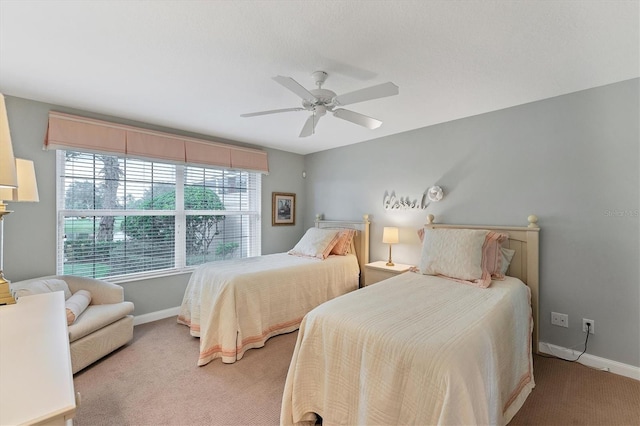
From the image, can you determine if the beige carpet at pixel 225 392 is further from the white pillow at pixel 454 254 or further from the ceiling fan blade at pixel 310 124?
the ceiling fan blade at pixel 310 124

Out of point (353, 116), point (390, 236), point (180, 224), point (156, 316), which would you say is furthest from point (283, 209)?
point (353, 116)

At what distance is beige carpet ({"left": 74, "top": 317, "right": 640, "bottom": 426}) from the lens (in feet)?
5.92

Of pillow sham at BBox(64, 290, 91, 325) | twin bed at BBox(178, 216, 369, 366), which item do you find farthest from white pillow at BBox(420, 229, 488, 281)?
pillow sham at BBox(64, 290, 91, 325)

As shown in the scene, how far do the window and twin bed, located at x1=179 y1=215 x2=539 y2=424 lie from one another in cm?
107

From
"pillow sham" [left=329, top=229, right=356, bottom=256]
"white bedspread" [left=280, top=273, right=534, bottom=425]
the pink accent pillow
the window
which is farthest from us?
"pillow sham" [left=329, top=229, right=356, bottom=256]

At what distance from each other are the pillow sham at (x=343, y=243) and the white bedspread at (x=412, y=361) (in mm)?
1762

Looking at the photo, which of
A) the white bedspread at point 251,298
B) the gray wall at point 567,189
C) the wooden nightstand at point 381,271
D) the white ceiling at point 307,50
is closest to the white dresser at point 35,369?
the white bedspread at point 251,298

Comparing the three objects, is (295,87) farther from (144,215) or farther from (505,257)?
(144,215)

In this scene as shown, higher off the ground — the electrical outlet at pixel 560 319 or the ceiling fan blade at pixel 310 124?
the ceiling fan blade at pixel 310 124

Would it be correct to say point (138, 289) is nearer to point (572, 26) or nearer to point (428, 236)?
point (428, 236)

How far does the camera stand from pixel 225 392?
6.77 feet

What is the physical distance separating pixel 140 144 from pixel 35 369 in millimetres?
3028

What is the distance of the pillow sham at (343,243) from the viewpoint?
3857mm

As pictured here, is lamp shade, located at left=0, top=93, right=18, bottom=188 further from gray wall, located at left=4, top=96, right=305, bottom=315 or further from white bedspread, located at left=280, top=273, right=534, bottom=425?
gray wall, located at left=4, top=96, right=305, bottom=315
